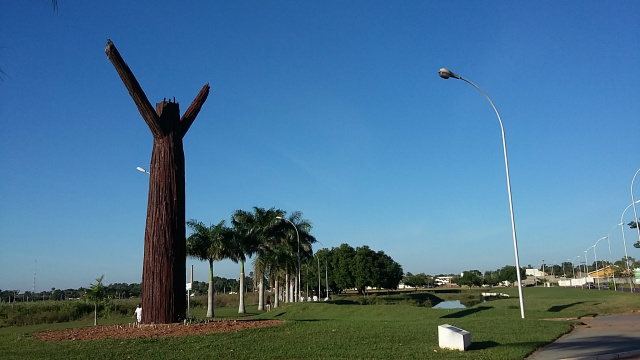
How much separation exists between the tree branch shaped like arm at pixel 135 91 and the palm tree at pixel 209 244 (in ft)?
62.8

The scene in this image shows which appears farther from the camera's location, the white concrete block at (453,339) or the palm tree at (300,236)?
the palm tree at (300,236)

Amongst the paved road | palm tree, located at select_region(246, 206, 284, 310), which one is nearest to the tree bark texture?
the paved road

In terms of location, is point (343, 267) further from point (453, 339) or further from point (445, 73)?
point (453, 339)

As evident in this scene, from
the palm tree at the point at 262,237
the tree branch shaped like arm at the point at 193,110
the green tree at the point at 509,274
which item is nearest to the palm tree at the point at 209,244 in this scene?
the palm tree at the point at 262,237

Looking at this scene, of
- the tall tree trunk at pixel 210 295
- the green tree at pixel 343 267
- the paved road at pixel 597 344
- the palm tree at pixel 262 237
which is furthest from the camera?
the green tree at pixel 343 267

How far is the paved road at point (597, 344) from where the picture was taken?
1030cm

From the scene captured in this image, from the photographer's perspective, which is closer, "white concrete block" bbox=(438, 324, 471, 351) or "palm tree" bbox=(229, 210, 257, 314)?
"white concrete block" bbox=(438, 324, 471, 351)

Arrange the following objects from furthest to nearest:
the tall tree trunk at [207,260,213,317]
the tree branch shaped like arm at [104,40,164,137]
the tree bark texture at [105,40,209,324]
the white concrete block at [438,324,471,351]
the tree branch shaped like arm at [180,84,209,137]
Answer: the tall tree trunk at [207,260,213,317] < the tree branch shaped like arm at [180,84,209,137] < the tree bark texture at [105,40,209,324] < the tree branch shaped like arm at [104,40,164,137] < the white concrete block at [438,324,471,351]

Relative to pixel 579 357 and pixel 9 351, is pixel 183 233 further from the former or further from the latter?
pixel 579 357

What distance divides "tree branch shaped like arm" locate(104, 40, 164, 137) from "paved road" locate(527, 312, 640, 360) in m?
15.4

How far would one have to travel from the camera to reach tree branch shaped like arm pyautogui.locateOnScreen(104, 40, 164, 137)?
1785cm

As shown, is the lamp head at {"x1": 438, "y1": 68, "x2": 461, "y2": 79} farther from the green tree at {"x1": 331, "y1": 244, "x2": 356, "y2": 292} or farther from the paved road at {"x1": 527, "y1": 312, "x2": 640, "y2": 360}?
the green tree at {"x1": 331, "y1": 244, "x2": 356, "y2": 292}

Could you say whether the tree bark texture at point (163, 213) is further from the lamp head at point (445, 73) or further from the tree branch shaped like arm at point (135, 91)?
the lamp head at point (445, 73)

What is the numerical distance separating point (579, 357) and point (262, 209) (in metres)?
40.6
